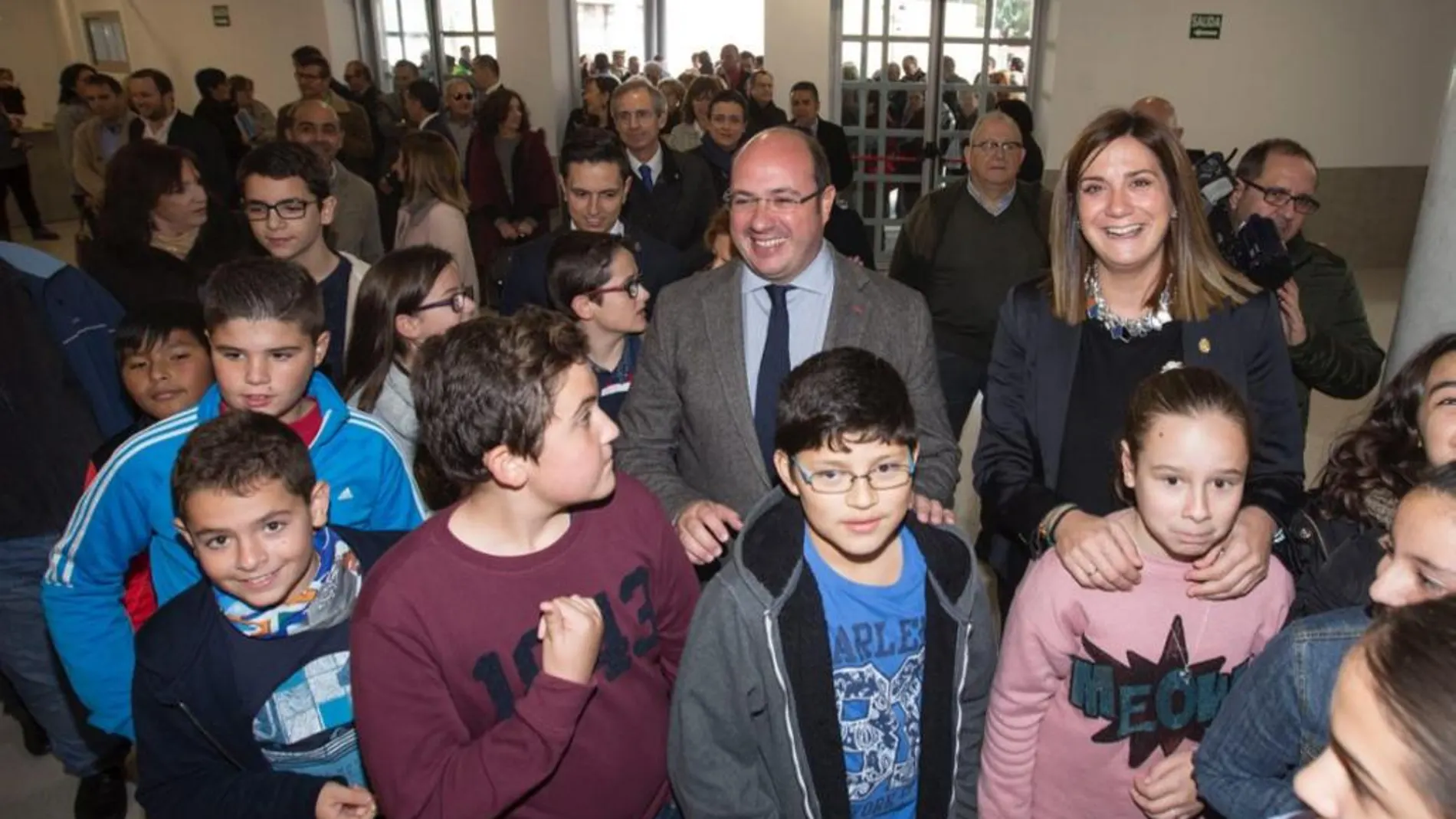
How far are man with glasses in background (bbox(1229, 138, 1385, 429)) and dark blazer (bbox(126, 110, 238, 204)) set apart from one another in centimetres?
604

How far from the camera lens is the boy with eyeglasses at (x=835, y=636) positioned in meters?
1.60

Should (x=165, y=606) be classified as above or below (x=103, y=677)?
above

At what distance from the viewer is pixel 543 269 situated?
352 cm

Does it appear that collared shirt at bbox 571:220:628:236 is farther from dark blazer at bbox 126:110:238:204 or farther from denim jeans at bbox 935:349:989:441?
dark blazer at bbox 126:110:238:204

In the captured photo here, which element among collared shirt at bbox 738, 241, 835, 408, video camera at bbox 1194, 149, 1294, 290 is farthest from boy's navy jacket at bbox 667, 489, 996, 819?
video camera at bbox 1194, 149, 1294, 290

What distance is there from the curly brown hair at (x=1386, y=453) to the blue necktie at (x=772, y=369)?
1.11 meters

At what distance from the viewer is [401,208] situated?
4.85 m

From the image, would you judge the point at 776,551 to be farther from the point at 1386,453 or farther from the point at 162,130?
the point at 162,130

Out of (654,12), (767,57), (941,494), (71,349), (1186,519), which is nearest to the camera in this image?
(1186,519)

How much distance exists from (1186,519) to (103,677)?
214 centimetres

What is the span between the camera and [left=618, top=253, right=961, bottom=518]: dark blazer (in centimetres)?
217

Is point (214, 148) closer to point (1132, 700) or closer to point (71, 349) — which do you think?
point (71, 349)

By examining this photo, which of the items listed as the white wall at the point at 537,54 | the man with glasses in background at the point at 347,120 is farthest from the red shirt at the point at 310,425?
the white wall at the point at 537,54

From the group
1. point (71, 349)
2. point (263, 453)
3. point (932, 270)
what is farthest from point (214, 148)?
point (263, 453)
